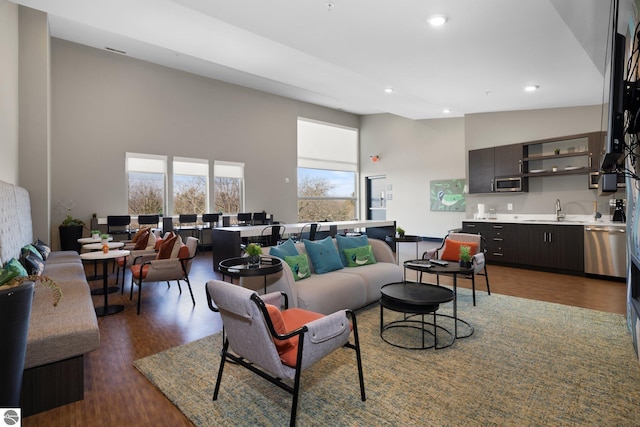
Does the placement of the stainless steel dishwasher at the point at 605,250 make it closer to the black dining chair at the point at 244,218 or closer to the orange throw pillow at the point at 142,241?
the orange throw pillow at the point at 142,241

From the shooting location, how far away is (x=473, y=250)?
4.72 metres

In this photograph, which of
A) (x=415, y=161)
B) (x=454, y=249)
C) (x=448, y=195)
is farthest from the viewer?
(x=415, y=161)

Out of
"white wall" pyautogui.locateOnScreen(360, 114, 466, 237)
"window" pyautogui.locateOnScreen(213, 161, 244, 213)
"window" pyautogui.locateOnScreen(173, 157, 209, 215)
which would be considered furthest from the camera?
"white wall" pyautogui.locateOnScreen(360, 114, 466, 237)

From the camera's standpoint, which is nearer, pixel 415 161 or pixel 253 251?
pixel 253 251

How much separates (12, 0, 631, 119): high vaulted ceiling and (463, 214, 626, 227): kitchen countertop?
6.79 feet

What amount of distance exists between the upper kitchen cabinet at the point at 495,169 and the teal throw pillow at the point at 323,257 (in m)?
4.69

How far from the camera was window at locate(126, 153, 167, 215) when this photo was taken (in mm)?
8195

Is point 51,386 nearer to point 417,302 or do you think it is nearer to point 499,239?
point 417,302

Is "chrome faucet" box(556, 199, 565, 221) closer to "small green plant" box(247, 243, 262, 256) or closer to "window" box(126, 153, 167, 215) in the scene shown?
"small green plant" box(247, 243, 262, 256)

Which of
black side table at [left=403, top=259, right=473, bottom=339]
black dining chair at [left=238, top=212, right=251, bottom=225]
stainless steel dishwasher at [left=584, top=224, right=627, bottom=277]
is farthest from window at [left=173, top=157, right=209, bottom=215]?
stainless steel dishwasher at [left=584, top=224, right=627, bottom=277]

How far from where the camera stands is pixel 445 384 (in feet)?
7.70

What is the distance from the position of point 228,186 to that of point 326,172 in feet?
12.4

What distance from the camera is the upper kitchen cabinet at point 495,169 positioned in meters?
6.78

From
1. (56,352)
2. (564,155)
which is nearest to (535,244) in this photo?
(564,155)
